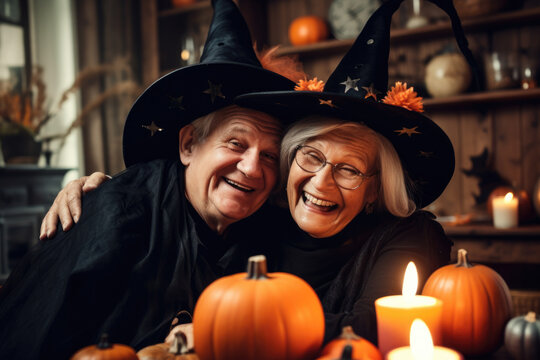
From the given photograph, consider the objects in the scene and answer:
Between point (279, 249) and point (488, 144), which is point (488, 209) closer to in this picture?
point (488, 144)

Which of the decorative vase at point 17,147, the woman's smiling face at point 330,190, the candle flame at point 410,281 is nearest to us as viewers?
the candle flame at point 410,281

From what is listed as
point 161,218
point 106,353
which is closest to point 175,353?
point 106,353

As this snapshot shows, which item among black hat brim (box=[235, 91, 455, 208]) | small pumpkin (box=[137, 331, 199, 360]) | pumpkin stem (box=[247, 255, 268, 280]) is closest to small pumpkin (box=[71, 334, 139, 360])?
small pumpkin (box=[137, 331, 199, 360])

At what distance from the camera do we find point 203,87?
1427 mm

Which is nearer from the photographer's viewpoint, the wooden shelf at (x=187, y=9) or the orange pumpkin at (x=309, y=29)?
the orange pumpkin at (x=309, y=29)

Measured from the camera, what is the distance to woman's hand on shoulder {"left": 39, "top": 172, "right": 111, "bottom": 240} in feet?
4.32

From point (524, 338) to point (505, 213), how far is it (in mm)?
2161

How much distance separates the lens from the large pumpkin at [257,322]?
76cm

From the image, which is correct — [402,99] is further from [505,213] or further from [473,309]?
[505,213]

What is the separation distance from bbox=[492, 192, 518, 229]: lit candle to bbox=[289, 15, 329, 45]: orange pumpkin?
5.42ft

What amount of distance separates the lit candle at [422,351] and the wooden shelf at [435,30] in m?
2.36

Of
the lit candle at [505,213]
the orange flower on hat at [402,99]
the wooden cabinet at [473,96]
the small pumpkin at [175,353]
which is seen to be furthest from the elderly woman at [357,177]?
the wooden cabinet at [473,96]

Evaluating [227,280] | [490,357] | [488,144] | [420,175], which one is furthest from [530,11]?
[227,280]

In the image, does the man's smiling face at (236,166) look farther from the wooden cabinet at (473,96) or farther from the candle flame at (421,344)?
the wooden cabinet at (473,96)
